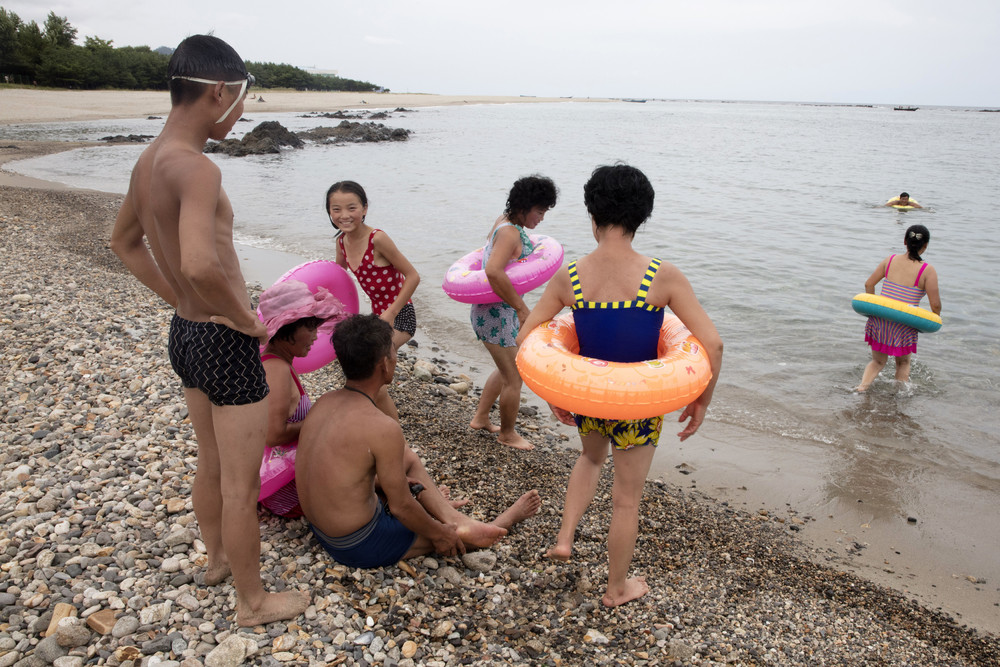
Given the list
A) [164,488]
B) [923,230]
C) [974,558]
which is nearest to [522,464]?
[164,488]

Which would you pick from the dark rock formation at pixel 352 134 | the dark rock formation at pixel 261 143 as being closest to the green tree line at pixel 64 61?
the dark rock formation at pixel 352 134

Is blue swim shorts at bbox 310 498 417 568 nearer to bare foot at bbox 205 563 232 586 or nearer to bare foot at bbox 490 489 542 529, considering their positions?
bare foot at bbox 205 563 232 586

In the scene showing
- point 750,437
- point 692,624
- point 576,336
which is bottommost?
point 750,437

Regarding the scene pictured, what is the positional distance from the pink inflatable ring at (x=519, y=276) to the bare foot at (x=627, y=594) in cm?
208

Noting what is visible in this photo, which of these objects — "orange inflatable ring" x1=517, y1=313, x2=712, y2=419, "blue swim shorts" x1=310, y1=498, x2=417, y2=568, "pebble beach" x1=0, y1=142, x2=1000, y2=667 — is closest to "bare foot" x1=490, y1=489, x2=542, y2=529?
"pebble beach" x1=0, y1=142, x2=1000, y2=667

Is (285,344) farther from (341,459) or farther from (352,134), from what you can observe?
(352,134)

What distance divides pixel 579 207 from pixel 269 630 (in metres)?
15.9

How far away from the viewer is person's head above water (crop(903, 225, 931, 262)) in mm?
6059

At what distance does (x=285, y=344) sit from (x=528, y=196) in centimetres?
189

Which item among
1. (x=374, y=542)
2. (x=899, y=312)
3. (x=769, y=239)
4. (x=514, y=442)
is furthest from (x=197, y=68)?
(x=769, y=239)

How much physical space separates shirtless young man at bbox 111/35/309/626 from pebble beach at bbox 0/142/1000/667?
291mm

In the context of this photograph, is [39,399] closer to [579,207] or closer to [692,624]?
[692,624]

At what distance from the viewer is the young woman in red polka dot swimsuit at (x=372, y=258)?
4.27m

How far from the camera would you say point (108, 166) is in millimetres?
20500
